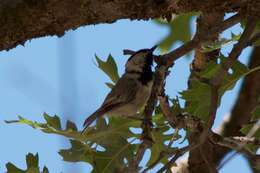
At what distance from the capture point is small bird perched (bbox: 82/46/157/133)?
12.6ft

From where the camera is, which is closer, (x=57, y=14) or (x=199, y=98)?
(x=57, y=14)

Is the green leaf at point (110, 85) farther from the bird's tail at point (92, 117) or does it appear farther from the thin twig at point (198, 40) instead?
the thin twig at point (198, 40)

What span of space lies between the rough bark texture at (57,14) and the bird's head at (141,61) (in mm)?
1426

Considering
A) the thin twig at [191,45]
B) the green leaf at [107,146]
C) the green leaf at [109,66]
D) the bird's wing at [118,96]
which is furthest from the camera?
the bird's wing at [118,96]

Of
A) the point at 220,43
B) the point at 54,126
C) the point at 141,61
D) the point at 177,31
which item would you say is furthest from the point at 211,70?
the point at 177,31

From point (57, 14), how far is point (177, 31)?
7.11 ft

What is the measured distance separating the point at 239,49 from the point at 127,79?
3.98ft

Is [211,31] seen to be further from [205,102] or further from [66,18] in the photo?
[66,18]

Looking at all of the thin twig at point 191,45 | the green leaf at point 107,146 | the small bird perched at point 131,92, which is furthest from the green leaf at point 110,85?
the thin twig at point 191,45

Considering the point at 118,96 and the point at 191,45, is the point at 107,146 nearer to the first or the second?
the point at 118,96

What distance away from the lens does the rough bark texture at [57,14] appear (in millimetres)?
2877

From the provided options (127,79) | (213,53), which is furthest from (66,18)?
(213,53)

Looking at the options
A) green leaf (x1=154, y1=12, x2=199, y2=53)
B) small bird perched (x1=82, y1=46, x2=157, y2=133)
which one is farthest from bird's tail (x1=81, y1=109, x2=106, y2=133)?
green leaf (x1=154, y1=12, x2=199, y2=53)

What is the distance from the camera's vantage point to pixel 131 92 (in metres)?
4.11
